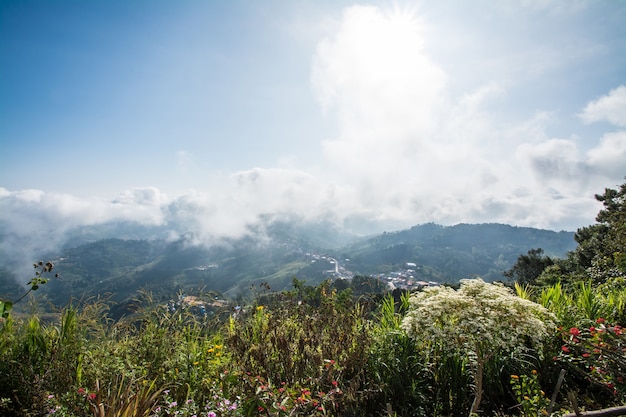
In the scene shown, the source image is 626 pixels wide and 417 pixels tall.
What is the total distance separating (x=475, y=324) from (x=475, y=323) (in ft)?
0.06

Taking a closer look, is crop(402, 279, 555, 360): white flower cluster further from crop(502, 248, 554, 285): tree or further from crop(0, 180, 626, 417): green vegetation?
crop(502, 248, 554, 285): tree

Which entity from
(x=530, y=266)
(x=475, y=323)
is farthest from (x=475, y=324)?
(x=530, y=266)

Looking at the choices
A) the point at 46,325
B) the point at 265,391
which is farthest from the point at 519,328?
the point at 46,325

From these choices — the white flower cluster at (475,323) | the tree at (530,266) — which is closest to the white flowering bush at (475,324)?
the white flower cluster at (475,323)

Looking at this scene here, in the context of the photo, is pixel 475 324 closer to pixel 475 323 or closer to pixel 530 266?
pixel 475 323

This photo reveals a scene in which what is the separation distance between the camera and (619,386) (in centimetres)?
338

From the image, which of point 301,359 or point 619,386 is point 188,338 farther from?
point 619,386

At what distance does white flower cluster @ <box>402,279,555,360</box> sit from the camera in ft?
14.2

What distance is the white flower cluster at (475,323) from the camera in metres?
4.32

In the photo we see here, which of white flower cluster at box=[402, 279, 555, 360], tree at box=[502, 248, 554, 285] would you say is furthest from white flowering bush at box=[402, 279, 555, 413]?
tree at box=[502, 248, 554, 285]

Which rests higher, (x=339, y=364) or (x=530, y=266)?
(x=339, y=364)

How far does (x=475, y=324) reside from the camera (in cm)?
428

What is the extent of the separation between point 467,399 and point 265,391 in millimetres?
2783

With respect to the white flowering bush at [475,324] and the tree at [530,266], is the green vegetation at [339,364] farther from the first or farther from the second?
the tree at [530,266]
